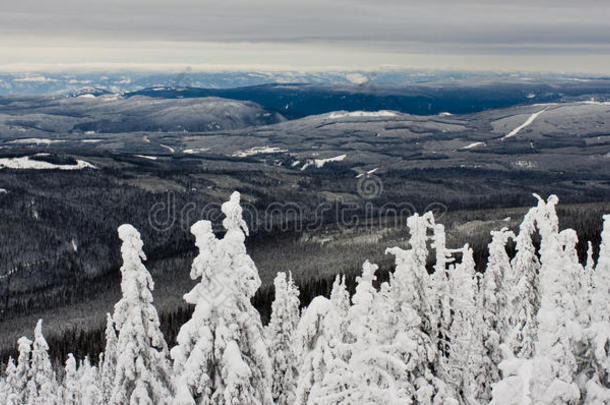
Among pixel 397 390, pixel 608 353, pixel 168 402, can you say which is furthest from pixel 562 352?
pixel 168 402

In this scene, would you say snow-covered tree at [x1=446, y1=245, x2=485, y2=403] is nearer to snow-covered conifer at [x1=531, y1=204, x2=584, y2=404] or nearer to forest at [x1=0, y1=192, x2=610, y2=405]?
forest at [x1=0, y1=192, x2=610, y2=405]

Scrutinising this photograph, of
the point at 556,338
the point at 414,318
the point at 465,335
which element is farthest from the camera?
the point at 465,335

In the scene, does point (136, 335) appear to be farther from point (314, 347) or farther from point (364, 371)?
point (364, 371)

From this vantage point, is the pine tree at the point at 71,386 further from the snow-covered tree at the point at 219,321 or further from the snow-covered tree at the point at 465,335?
the snow-covered tree at the point at 219,321

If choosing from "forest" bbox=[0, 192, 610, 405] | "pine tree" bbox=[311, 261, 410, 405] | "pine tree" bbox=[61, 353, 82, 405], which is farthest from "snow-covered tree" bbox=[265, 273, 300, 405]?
"pine tree" bbox=[61, 353, 82, 405]

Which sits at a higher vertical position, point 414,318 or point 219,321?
point 414,318

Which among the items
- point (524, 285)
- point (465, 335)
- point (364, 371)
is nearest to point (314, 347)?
point (364, 371)

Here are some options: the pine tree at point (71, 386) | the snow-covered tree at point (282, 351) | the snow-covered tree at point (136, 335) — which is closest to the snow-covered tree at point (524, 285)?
the snow-covered tree at point (282, 351)

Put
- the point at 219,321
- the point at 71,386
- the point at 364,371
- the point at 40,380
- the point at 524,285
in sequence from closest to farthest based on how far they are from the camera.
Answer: the point at 364,371
the point at 219,321
the point at 524,285
the point at 40,380
the point at 71,386
